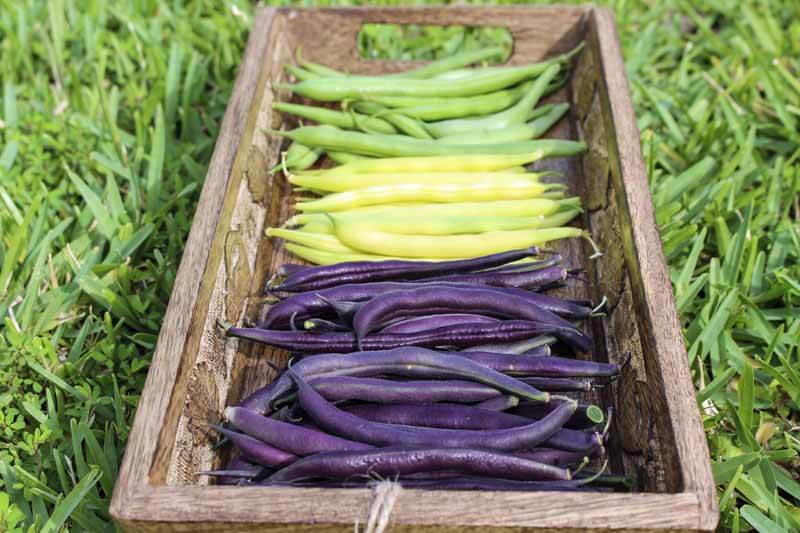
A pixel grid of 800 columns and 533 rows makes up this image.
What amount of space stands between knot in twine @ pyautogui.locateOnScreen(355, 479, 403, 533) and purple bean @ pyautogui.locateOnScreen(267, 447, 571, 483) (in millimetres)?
222

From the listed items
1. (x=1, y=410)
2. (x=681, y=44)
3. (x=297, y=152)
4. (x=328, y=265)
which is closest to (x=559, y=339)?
(x=328, y=265)

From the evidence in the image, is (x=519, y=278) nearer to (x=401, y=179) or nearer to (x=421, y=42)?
(x=401, y=179)

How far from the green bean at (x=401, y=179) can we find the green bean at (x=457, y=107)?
459 millimetres

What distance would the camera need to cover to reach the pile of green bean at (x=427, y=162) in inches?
120

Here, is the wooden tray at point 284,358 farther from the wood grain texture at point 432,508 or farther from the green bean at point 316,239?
the green bean at point 316,239

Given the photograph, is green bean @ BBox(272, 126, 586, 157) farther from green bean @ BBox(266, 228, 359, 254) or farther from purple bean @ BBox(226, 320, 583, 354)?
purple bean @ BBox(226, 320, 583, 354)

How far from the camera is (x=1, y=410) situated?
286cm

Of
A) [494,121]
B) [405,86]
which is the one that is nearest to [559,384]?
[494,121]

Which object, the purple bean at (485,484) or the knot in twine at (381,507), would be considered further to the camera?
the purple bean at (485,484)

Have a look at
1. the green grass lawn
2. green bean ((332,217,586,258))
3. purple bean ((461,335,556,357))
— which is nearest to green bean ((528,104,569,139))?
the green grass lawn

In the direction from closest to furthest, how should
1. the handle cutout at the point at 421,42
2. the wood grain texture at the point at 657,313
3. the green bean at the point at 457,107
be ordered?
the wood grain texture at the point at 657,313 < the green bean at the point at 457,107 < the handle cutout at the point at 421,42

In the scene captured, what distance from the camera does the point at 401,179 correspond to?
323 centimetres

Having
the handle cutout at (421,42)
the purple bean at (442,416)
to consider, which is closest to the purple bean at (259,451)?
the purple bean at (442,416)

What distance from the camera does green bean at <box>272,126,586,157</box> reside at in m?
3.34
